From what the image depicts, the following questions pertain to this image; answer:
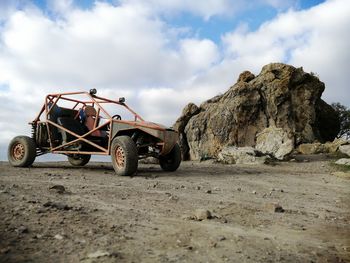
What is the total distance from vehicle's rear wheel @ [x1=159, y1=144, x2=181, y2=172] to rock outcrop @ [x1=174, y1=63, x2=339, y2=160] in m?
7.75

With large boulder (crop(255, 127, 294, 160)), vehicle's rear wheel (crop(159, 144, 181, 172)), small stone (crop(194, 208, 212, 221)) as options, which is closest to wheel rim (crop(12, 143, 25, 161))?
vehicle's rear wheel (crop(159, 144, 181, 172))

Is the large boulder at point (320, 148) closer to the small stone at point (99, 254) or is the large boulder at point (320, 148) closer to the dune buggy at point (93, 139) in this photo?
the dune buggy at point (93, 139)

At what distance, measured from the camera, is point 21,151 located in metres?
9.83

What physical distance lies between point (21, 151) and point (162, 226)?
7.11m

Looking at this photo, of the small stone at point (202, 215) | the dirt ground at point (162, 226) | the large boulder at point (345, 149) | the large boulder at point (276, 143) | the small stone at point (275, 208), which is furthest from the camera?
the large boulder at point (345, 149)

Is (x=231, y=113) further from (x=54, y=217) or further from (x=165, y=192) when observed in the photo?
(x=54, y=217)

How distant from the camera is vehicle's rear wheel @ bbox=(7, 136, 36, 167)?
9617 mm

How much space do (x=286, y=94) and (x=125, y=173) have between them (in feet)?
44.1

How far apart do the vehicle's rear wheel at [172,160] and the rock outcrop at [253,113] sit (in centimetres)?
775

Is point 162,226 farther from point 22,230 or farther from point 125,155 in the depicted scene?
point 125,155

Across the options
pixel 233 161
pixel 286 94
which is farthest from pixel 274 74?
pixel 233 161

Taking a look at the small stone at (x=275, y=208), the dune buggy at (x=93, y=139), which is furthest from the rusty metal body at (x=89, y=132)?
the small stone at (x=275, y=208)

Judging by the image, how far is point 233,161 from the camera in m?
13.8

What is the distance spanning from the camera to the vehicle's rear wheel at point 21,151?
9.62 m
